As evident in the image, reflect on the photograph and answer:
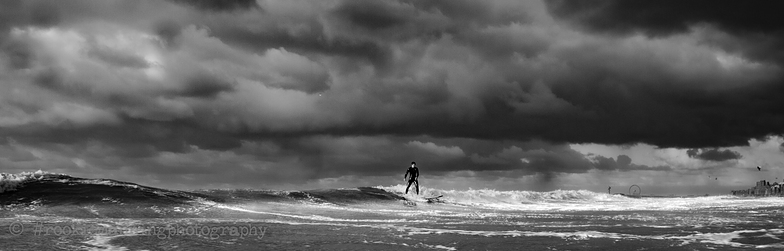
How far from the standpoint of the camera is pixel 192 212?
19.7 metres

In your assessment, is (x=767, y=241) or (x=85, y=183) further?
(x=85, y=183)

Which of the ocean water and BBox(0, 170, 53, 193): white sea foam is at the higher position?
BBox(0, 170, 53, 193): white sea foam

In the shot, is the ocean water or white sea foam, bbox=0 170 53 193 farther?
white sea foam, bbox=0 170 53 193

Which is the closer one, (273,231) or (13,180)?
(273,231)

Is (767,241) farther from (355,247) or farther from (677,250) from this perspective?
(355,247)

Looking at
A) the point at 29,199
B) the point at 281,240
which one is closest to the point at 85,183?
the point at 29,199

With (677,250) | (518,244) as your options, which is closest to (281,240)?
(518,244)

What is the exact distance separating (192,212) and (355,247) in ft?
35.9

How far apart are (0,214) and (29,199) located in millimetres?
3928

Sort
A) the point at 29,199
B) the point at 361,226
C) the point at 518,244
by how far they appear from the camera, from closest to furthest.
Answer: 1. the point at 518,244
2. the point at 361,226
3. the point at 29,199

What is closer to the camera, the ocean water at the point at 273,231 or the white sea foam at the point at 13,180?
the ocean water at the point at 273,231

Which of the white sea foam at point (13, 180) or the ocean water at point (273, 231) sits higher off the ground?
the white sea foam at point (13, 180)

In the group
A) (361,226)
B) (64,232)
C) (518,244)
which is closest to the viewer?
(518,244)

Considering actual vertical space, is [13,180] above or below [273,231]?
above
